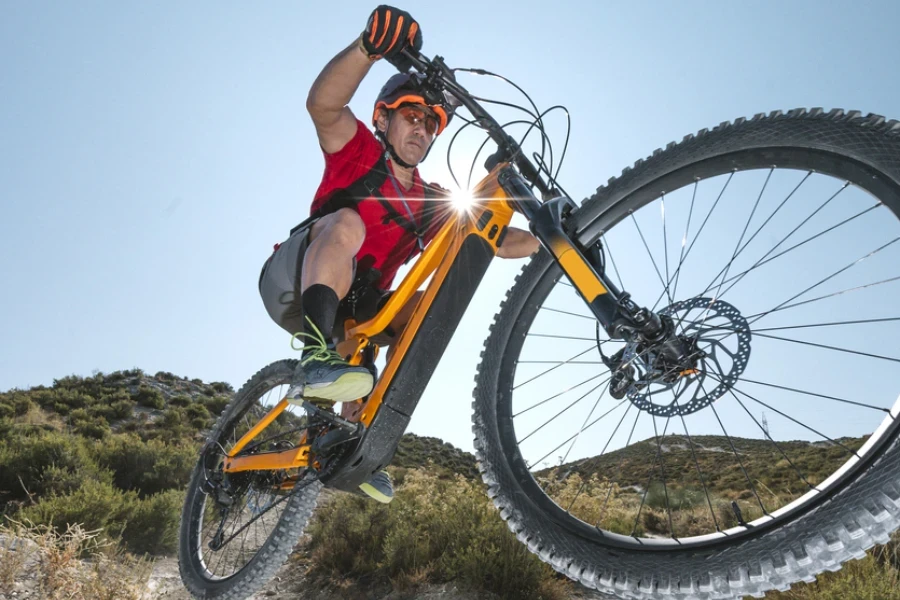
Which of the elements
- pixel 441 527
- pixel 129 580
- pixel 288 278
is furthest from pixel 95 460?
pixel 288 278

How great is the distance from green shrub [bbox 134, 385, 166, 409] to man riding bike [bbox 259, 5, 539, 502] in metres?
15.9

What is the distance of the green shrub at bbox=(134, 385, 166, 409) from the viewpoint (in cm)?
1598

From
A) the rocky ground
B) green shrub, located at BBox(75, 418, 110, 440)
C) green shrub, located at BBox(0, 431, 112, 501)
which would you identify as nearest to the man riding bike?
the rocky ground

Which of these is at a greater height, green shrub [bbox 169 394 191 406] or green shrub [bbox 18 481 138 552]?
green shrub [bbox 169 394 191 406]

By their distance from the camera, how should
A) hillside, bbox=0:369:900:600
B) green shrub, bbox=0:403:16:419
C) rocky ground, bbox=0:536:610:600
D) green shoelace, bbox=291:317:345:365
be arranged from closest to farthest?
green shoelace, bbox=291:317:345:365 → hillside, bbox=0:369:900:600 → rocky ground, bbox=0:536:610:600 → green shrub, bbox=0:403:16:419

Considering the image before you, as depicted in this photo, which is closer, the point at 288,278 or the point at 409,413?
the point at 409,413

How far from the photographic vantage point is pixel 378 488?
2.80 metres

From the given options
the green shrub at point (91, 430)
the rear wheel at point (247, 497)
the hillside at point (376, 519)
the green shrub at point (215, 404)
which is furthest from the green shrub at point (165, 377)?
the rear wheel at point (247, 497)

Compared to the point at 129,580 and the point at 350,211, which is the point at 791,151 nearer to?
the point at 350,211

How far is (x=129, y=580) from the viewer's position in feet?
11.4

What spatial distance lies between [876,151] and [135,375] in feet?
74.0

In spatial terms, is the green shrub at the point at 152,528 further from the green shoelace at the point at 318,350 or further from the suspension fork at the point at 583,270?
the suspension fork at the point at 583,270

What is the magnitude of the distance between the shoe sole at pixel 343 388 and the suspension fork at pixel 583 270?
2.99 ft

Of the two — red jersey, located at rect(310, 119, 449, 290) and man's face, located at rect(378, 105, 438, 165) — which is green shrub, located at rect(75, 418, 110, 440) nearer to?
red jersey, located at rect(310, 119, 449, 290)
